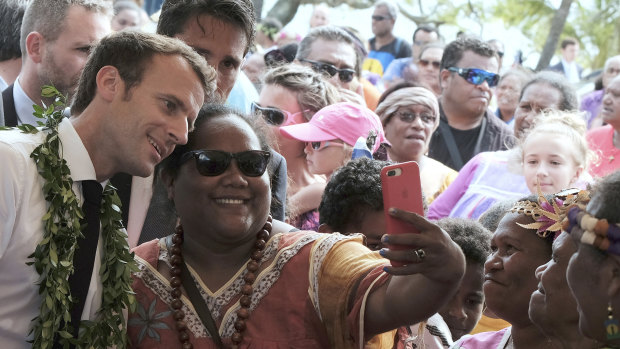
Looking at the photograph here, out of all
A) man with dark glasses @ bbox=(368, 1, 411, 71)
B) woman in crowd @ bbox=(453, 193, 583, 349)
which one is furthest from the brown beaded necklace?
man with dark glasses @ bbox=(368, 1, 411, 71)

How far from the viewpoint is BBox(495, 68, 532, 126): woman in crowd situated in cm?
945

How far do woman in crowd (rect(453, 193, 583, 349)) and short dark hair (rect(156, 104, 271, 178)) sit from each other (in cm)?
107

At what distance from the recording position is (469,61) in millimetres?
7480

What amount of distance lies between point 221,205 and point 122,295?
49 centimetres

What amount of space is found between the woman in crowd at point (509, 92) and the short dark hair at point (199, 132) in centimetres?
609

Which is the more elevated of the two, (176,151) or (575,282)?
(575,282)

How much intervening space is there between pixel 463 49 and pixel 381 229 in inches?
148

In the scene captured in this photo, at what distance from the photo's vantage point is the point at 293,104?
18.5ft

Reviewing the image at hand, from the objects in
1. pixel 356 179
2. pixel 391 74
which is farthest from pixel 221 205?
pixel 391 74

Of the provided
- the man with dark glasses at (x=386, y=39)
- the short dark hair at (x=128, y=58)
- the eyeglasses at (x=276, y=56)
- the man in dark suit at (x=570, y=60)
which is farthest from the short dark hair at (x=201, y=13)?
the man in dark suit at (x=570, y=60)

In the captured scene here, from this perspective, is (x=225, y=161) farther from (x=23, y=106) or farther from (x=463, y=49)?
(x=463, y=49)

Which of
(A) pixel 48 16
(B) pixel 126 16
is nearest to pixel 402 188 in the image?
(A) pixel 48 16

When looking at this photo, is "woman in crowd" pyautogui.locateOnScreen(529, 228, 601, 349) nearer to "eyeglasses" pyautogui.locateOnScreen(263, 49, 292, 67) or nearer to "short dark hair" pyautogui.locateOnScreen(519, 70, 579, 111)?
"short dark hair" pyautogui.locateOnScreen(519, 70, 579, 111)

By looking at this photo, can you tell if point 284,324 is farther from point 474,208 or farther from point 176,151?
point 474,208
